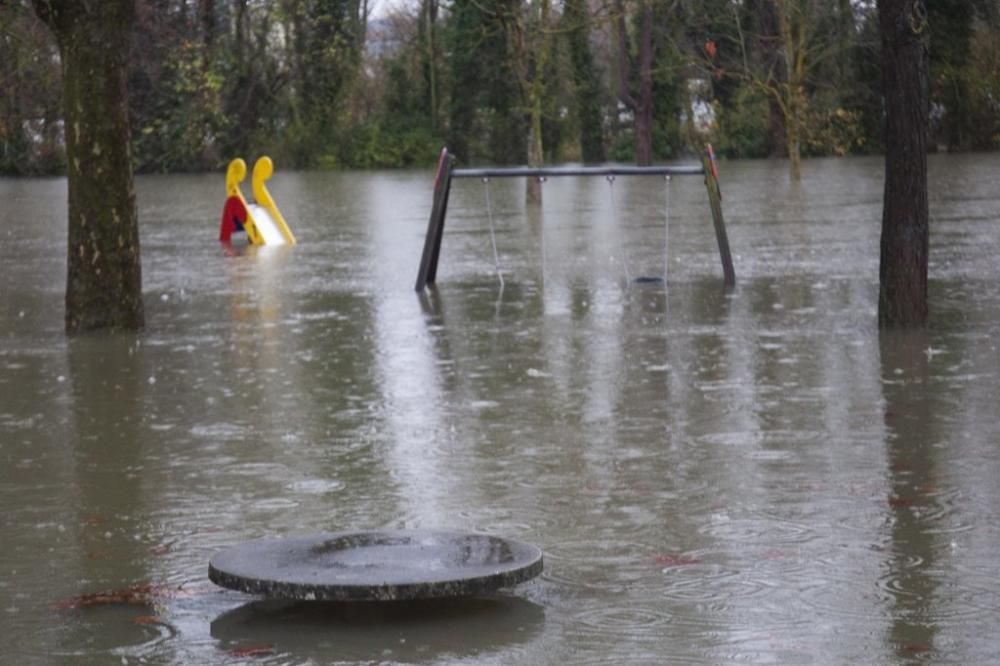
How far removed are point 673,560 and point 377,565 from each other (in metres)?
1.26

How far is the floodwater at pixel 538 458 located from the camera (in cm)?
609

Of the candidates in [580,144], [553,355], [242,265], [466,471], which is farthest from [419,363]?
[580,144]

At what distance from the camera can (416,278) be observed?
1917 cm

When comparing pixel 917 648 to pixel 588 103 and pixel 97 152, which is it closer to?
pixel 97 152

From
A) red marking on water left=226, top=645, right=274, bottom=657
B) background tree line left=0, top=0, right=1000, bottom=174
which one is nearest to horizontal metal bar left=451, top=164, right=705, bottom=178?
red marking on water left=226, top=645, right=274, bottom=657

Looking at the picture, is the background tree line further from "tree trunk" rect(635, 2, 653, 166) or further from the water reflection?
the water reflection

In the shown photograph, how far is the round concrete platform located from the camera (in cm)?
591

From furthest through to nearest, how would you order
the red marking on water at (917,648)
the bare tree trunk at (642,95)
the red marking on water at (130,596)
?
1. the bare tree trunk at (642,95)
2. the red marking on water at (130,596)
3. the red marking on water at (917,648)

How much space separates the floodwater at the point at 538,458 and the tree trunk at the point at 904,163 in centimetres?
36

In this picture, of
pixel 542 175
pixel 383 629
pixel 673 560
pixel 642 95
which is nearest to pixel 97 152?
pixel 542 175

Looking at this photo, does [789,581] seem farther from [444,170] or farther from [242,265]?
[242,265]

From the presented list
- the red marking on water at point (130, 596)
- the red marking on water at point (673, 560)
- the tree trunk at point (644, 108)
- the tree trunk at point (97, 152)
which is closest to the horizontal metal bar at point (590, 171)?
the tree trunk at point (97, 152)

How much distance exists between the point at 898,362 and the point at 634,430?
9.83ft

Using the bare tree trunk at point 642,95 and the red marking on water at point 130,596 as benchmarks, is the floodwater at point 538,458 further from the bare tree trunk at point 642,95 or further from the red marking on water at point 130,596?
the bare tree trunk at point 642,95
